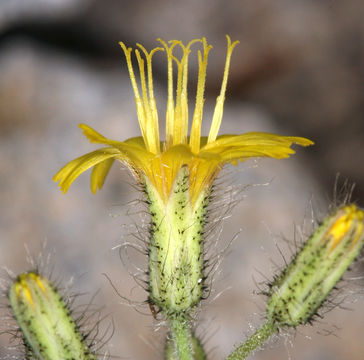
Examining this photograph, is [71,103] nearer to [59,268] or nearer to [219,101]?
[59,268]

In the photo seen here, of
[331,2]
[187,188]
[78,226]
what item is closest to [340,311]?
[78,226]

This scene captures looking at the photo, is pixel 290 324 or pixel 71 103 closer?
pixel 290 324

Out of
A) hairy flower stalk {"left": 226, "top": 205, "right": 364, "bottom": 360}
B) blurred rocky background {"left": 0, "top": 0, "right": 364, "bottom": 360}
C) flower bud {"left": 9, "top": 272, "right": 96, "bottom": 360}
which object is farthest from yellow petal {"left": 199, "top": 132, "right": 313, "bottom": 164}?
blurred rocky background {"left": 0, "top": 0, "right": 364, "bottom": 360}


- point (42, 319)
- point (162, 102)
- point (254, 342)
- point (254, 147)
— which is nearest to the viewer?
point (42, 319)

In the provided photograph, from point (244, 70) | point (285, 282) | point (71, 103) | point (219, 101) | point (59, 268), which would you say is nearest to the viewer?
point (285, 282)

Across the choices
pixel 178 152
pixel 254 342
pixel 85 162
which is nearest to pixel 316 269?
pixel 254 342

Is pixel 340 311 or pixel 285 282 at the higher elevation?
pixel 340 311

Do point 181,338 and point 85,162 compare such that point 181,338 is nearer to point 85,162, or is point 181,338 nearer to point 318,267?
point 318,267

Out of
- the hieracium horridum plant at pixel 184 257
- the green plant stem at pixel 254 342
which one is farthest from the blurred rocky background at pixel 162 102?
the hieracium horridum plant at pixel 184 257
